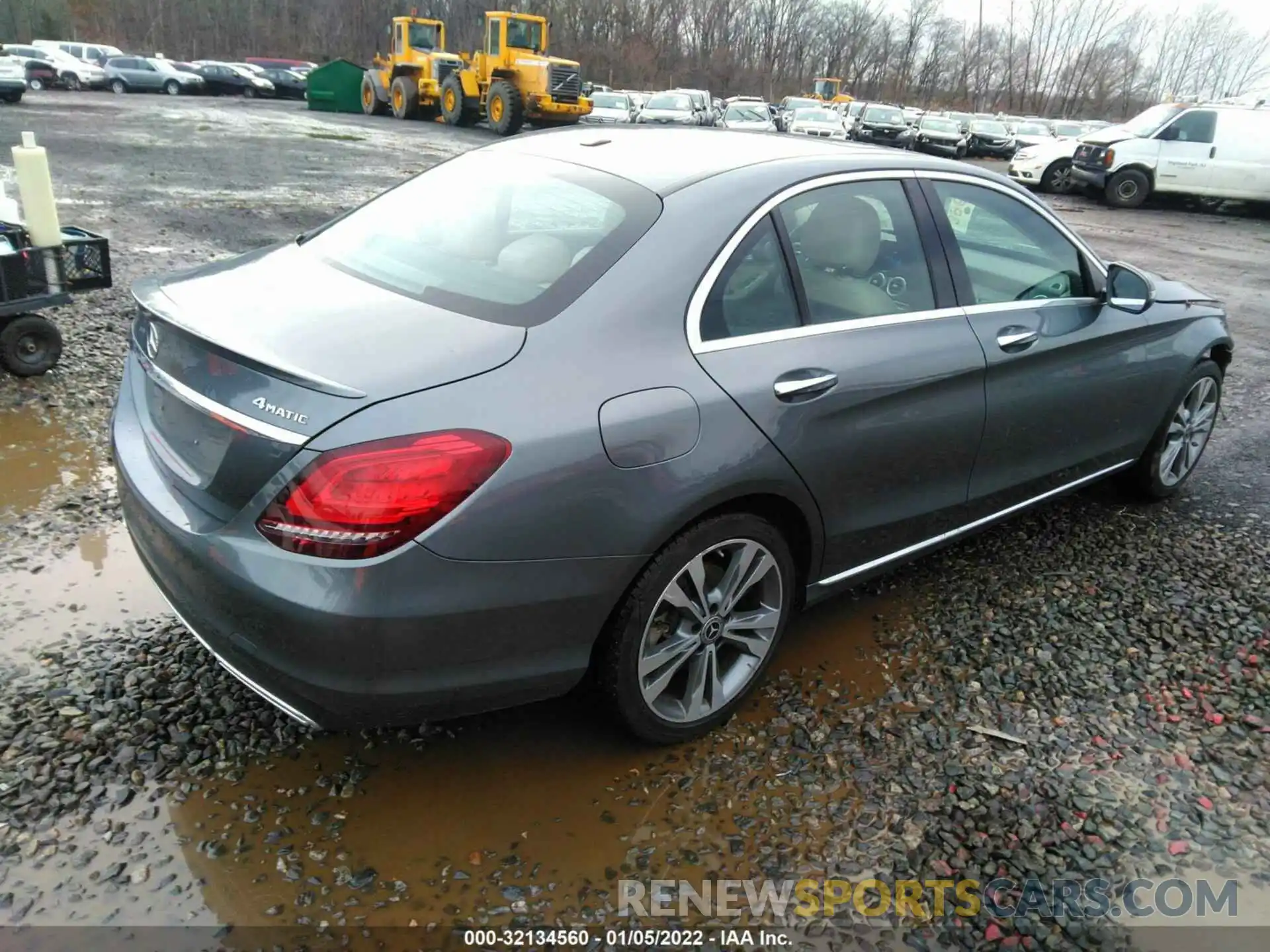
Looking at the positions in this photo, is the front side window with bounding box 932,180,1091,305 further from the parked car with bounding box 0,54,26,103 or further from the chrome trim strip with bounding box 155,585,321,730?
the parked car with bounding box 0,54,26,103

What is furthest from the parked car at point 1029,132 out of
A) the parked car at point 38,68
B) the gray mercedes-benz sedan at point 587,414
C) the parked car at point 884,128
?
the parked car at point 38,68

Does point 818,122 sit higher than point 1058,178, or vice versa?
point 818,122

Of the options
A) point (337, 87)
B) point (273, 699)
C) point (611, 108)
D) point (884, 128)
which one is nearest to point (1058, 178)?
point (884, 128)

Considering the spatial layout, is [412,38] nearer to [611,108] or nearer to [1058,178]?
[611,108]

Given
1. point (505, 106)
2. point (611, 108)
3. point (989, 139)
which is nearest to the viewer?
point (505, 106)

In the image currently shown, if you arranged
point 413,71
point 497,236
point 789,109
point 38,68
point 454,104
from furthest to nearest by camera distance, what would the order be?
point 38,68, point 789,109, point 413,71, point 454,104, point 497,236

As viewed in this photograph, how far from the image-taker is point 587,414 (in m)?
2.25

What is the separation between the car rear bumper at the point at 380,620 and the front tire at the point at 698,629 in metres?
0.10

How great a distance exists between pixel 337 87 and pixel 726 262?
36.4 metres

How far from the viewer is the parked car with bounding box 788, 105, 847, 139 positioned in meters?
24.6

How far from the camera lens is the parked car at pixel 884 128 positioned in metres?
27.8

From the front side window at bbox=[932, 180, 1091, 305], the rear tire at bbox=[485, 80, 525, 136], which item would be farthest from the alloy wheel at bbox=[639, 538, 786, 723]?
the rear tire at bbox=[485, 80, 525, 136]

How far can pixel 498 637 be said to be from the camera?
87.7 inches

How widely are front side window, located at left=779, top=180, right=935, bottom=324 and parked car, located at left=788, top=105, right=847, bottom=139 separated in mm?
22445
